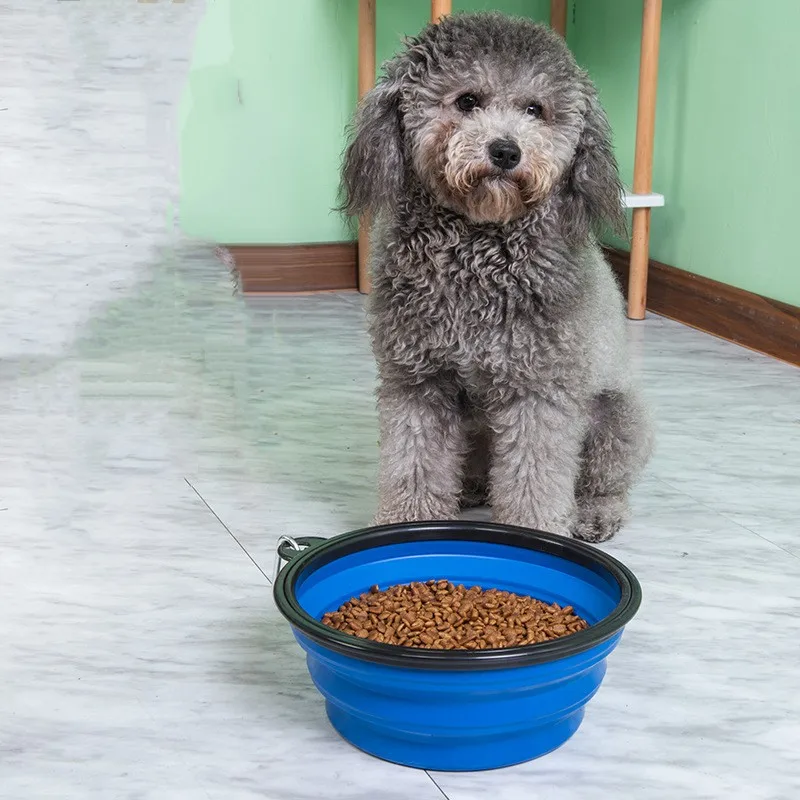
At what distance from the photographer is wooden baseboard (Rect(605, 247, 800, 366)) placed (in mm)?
2955

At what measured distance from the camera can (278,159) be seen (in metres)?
3.51

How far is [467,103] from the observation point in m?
A: 1.62

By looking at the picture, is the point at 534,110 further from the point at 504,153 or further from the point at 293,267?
the point at 293,267

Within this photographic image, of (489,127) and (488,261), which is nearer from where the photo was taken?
(489,127)

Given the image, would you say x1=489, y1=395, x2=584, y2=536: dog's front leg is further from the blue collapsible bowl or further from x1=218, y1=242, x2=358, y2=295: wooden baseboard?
x1=218, y1=242, x2=358, y2=295: wooden baseboard

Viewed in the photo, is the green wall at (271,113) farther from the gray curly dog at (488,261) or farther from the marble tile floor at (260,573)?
the gray curly dog at (488,261)

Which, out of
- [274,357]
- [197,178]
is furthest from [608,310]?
A: [197,178]

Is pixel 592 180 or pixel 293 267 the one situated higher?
pixel 592 180

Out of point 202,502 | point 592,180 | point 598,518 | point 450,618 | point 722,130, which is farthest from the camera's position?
point 722,130

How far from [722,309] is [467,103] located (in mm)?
1730

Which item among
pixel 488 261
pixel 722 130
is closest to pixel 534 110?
pixel 488 261

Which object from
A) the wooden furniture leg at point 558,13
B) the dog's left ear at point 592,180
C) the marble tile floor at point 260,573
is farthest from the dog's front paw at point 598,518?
the wooden furniture leg at point 558,13

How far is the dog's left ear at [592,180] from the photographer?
1672 millimetres

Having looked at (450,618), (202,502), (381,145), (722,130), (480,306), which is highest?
(381,145)
